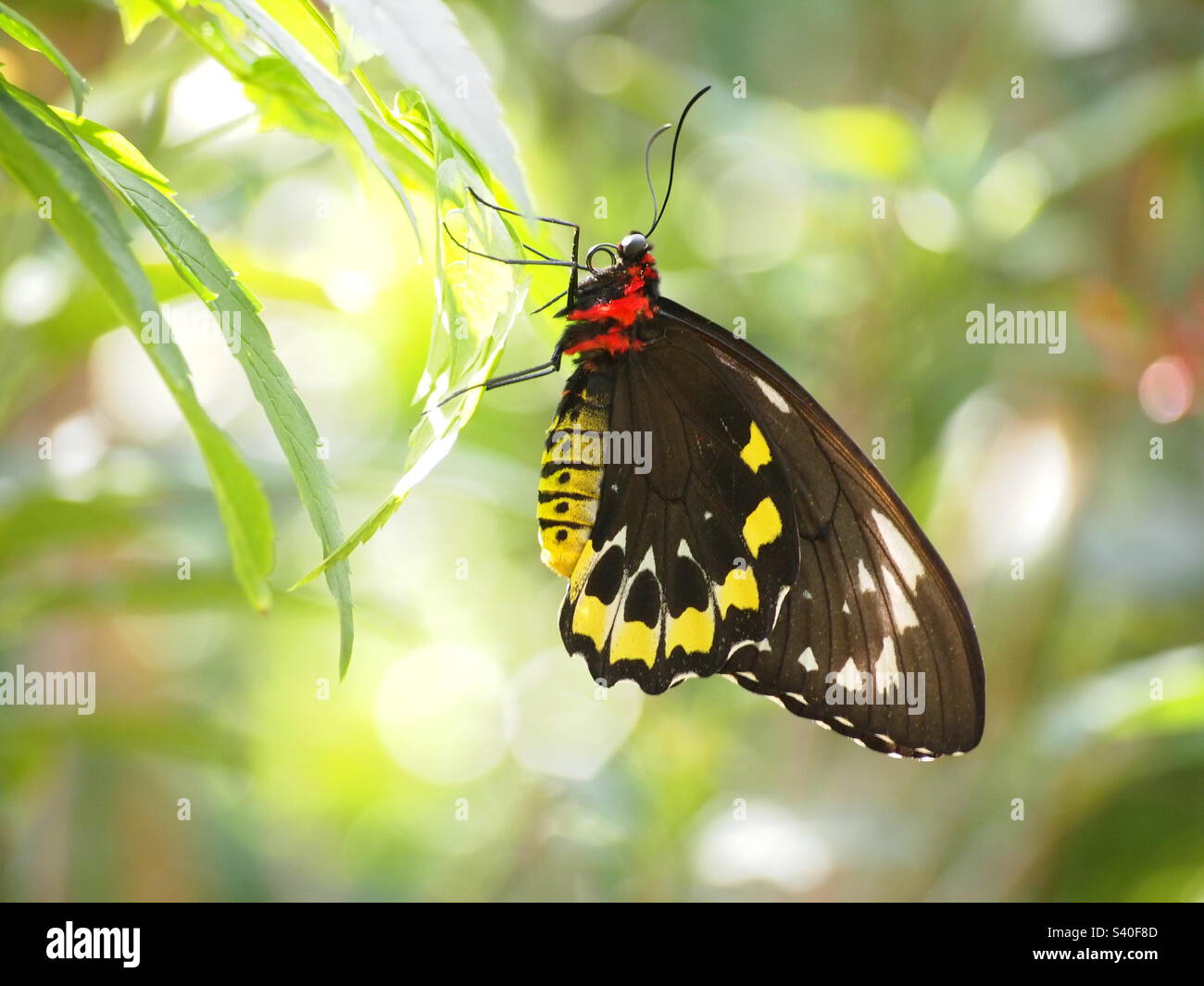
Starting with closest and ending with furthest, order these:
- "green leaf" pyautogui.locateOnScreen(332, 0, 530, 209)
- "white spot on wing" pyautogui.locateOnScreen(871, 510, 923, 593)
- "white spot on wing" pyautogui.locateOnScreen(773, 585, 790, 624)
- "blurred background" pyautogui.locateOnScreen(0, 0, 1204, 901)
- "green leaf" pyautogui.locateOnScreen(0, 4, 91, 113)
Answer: "green leaf" pyautogui.locateOnScreen(332, 0, 530, 209) → "green leaf" pyautogui.locateOnScreen(0, 4, 91, 113) → "white spot on wing" pyautogui.locateOnScreen(871, 510, 923, 593) → "white spot on wing" pyautogui.locateOnScreen(773, 585, 790, 624) → "blurred background" pyautogui.locateOnScreen(0, 0, 1204, 901)

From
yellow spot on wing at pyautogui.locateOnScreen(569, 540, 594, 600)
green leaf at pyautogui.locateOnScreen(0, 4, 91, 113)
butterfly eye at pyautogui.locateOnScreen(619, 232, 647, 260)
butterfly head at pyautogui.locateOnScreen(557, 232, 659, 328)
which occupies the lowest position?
yellow spot on wing at pyautogui.locateOnScreen(569, 540, 594, 600)

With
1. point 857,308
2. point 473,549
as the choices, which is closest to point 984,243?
point 857,308

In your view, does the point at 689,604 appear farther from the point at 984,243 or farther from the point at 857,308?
the point at 984,243

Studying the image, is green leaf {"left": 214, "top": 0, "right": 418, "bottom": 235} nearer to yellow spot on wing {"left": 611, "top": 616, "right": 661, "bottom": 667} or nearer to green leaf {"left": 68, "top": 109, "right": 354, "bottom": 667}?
green leaf {"left": 68, "top": 109, "right": 354, "bottom": 667}

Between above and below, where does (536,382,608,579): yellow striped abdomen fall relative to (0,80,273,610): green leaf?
above

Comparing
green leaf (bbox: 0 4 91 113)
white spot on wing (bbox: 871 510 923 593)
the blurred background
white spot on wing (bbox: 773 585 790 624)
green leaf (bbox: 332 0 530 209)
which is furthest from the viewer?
the blurred background

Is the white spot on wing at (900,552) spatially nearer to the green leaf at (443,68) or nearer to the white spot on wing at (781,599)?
the white spot on wing at (781,599)

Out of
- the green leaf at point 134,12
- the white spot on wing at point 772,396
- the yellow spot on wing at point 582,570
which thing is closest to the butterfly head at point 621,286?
the white spot on wing at point 772,396

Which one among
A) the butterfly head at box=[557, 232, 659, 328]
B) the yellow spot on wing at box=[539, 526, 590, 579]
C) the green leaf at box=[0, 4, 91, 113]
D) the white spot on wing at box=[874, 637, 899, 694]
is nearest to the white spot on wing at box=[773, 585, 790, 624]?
the white spot on wing at box=[874, 637, 899, 694]
